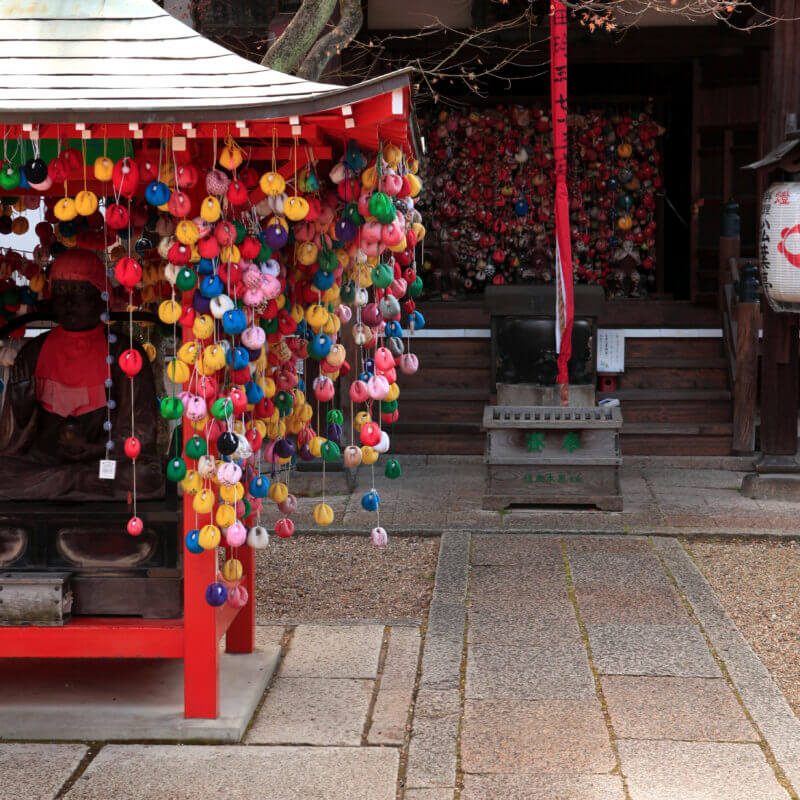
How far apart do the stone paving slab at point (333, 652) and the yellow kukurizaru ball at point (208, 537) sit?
1.30m

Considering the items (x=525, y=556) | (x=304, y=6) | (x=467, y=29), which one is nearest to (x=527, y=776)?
(x=525, y=556)

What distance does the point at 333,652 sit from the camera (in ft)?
18.6

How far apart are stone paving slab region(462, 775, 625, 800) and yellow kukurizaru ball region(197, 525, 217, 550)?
1.32m

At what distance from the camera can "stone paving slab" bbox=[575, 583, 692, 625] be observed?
6.16 metres

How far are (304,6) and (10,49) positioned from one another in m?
3.71

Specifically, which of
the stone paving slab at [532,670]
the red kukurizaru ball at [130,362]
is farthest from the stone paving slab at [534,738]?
the red kukurizaru ball at [130,362]

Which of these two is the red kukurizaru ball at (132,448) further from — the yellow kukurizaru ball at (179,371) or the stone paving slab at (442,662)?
the stone paving slab at (442,662)

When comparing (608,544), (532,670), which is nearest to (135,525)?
(532,670)

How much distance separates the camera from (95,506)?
15.9ft

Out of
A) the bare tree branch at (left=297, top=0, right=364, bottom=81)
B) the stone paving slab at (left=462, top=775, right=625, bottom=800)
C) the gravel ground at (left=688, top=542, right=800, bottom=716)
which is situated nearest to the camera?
the stone paving slab at (left=462, top=775, right=625, bottom=800)

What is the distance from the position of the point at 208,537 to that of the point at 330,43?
516 centimetres

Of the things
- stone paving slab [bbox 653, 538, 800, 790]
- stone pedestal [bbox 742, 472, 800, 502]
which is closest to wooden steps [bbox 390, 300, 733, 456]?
stone pedestal [bbox 742, 472, 800, 502]

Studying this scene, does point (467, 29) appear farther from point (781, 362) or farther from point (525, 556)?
point (525, 556)

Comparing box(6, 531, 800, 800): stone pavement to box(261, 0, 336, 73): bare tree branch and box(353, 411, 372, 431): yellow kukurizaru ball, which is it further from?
box(261, 0, 336, 73): bare tree branch
